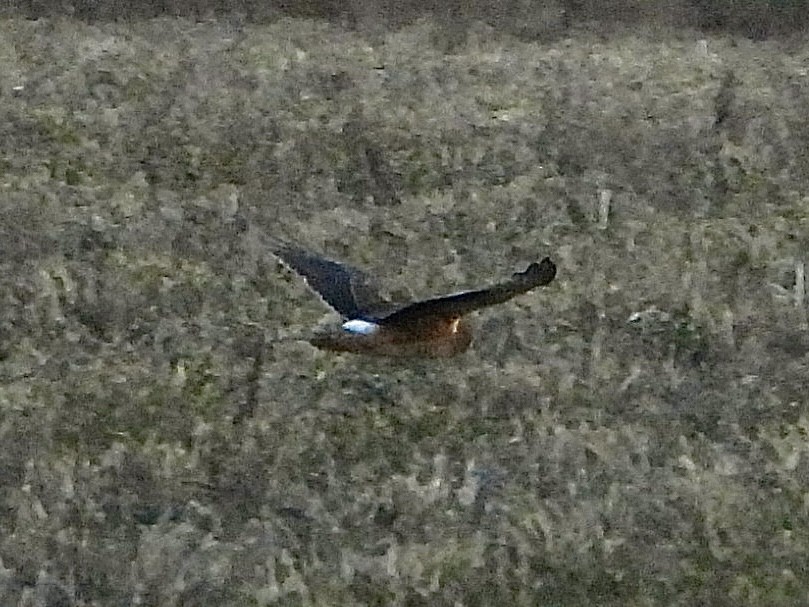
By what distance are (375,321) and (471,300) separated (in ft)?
0.43

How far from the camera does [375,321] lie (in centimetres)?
94

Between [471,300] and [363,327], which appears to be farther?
[363,327]

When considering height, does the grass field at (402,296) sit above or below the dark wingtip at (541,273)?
below

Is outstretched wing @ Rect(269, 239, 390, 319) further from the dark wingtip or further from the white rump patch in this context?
the dark wingtip

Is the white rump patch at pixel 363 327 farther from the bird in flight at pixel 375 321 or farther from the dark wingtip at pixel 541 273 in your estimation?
the dark wingtip at pixel 541 273

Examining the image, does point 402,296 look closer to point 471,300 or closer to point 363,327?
point 363,327

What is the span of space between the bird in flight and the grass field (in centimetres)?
2

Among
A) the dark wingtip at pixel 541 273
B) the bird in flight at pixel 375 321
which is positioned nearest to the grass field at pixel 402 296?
the bird in flight at pixel 375 321

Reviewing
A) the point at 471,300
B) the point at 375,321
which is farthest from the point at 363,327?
the point at 471,300

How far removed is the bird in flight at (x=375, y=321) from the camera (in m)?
0.91

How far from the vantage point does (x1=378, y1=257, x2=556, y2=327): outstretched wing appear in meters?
0.80

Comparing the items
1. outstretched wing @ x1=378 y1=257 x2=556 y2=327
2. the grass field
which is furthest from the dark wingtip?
the grass field

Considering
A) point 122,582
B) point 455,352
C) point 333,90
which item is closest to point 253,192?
point 333,90

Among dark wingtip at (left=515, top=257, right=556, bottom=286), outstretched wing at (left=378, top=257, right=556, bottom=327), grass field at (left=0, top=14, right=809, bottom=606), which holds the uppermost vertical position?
dark wingtip at (left=515, top=257, right=556, bottom=286)
